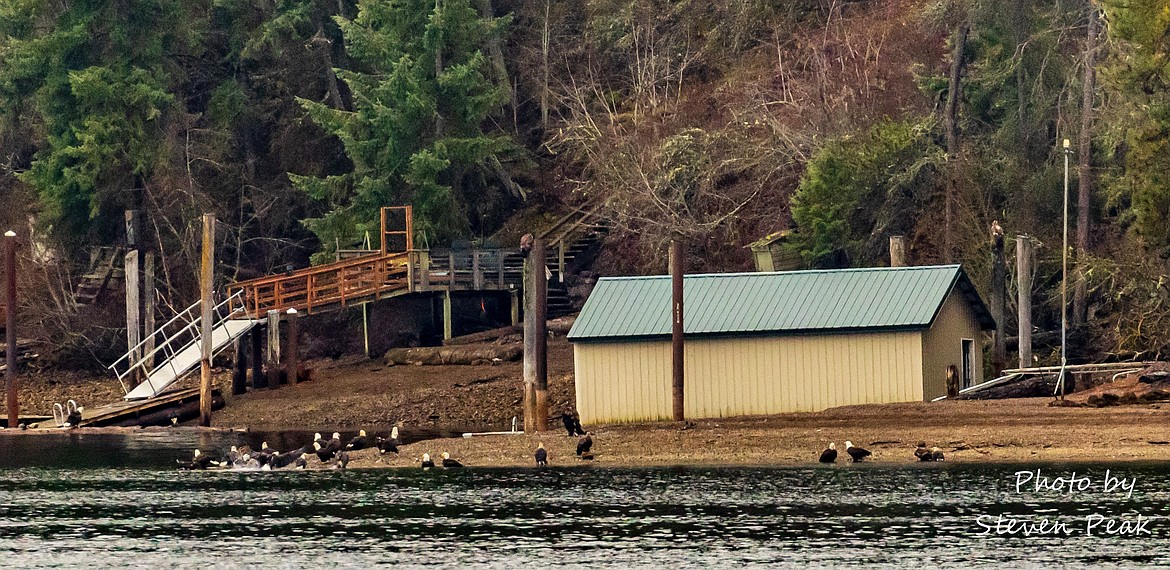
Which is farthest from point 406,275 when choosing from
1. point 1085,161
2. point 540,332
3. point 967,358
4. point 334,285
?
point 1085,161

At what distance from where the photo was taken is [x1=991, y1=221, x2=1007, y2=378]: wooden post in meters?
47.9

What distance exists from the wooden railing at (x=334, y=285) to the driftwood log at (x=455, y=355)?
1.72 meters

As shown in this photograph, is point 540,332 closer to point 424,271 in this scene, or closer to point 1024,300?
point 1024,300

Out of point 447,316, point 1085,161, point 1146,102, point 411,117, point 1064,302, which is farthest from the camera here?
point 411,117

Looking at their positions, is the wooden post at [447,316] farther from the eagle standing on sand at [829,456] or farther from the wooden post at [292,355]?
the eagle standing on sand at [829,456]

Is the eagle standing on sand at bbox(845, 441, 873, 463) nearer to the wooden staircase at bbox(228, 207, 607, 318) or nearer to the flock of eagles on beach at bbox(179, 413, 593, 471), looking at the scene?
the flock of eagles on beach at bbox(179, 413, 593, 471)

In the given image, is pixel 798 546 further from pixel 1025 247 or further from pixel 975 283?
pixel 975 283

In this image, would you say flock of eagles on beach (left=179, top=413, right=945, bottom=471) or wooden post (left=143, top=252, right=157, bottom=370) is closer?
flock of eagles on beach (left=179, top=413, right=945, bottom=471)

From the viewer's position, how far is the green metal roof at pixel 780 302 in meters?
45.5

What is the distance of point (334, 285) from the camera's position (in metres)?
58.6

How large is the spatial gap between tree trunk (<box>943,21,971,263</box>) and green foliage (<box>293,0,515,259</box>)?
547 inches

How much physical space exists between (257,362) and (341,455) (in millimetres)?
15439

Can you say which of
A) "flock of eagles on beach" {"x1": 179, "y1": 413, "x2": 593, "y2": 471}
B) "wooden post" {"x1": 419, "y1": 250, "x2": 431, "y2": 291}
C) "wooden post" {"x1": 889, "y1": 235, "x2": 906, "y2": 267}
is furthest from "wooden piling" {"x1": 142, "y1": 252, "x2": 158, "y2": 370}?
"wooden post" {"x1": 889, "y1": 235, "x2": 906, "y2": 267}

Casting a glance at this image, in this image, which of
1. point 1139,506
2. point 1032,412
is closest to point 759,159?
point 1032,412
